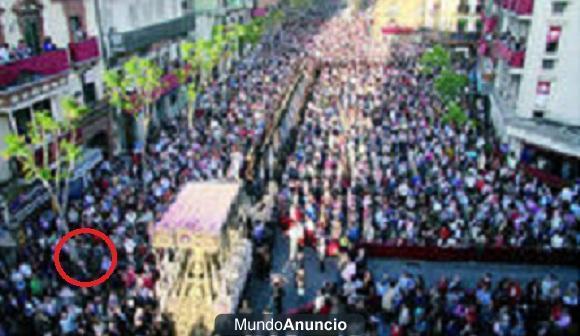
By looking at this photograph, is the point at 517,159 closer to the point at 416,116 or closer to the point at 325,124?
the point at 416,116

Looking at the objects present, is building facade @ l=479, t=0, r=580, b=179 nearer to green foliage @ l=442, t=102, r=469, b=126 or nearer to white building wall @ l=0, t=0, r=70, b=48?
green foliage @ l=442, t=102, r=469, b=126

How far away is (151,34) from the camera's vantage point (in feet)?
116

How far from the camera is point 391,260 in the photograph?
20469 millimetres

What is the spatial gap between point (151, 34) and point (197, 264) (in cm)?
2344

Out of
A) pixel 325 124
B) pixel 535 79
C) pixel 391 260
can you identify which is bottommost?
A: pixel 391 260

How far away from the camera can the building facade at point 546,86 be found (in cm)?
2733

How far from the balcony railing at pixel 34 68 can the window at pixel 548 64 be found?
22921 millimetres

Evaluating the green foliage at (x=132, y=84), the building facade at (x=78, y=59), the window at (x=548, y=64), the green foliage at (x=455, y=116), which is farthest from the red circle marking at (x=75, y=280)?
the window at (x=548, y=64)

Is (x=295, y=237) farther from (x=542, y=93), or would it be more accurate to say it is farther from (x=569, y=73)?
(x=569, y=73)

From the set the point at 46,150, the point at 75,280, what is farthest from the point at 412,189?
Answer: the point at 46,150

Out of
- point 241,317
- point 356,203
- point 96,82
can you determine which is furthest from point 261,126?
point 241,317

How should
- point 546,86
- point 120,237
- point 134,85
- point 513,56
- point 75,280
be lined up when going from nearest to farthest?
point 75,280, point 120,237, point 546,86, point 513,56, point 134,85

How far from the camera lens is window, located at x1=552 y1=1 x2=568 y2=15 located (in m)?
27.3

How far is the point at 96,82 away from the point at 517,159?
22.1m
